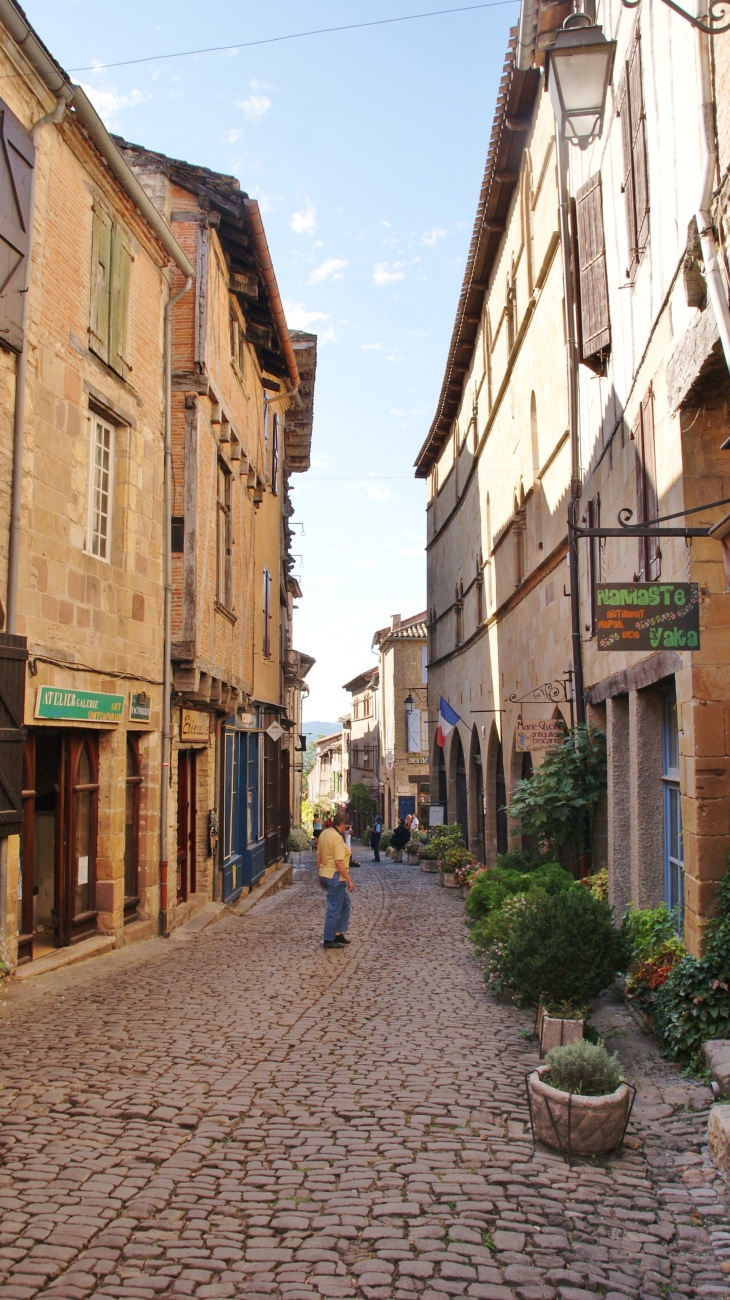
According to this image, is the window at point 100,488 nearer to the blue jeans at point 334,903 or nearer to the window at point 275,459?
the blue jeans at point 334,903

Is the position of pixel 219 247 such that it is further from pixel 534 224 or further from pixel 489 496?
pixel 489 496

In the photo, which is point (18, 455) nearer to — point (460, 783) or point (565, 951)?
point (565, 951)

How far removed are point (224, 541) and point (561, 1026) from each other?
11.0 metres

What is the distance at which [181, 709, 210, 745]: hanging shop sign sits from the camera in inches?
517

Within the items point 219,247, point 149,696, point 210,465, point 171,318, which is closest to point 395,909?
point 149,696

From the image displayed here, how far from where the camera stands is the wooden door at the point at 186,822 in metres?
13.8

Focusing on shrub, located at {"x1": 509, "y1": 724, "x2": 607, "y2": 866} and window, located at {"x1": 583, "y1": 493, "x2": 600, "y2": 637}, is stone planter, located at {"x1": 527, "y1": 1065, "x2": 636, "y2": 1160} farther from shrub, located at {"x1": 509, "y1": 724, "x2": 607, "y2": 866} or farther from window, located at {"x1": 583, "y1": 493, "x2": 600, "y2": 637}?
shrub, located at {"x1": 509, "y1": 724, "x2": 607, "y2": 866}

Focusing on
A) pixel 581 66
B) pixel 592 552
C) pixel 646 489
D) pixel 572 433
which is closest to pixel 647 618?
pixel 646 489

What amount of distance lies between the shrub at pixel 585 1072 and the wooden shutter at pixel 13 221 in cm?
658

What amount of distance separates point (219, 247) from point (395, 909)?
1032 cm

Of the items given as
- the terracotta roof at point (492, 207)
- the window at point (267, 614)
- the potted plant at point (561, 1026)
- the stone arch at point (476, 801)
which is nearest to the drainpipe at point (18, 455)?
the potted plant at point (561, 1026)

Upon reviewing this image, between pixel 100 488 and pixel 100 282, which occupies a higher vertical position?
pixel 100 282

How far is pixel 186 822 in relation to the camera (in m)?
14.1

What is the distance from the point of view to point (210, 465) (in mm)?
14086
